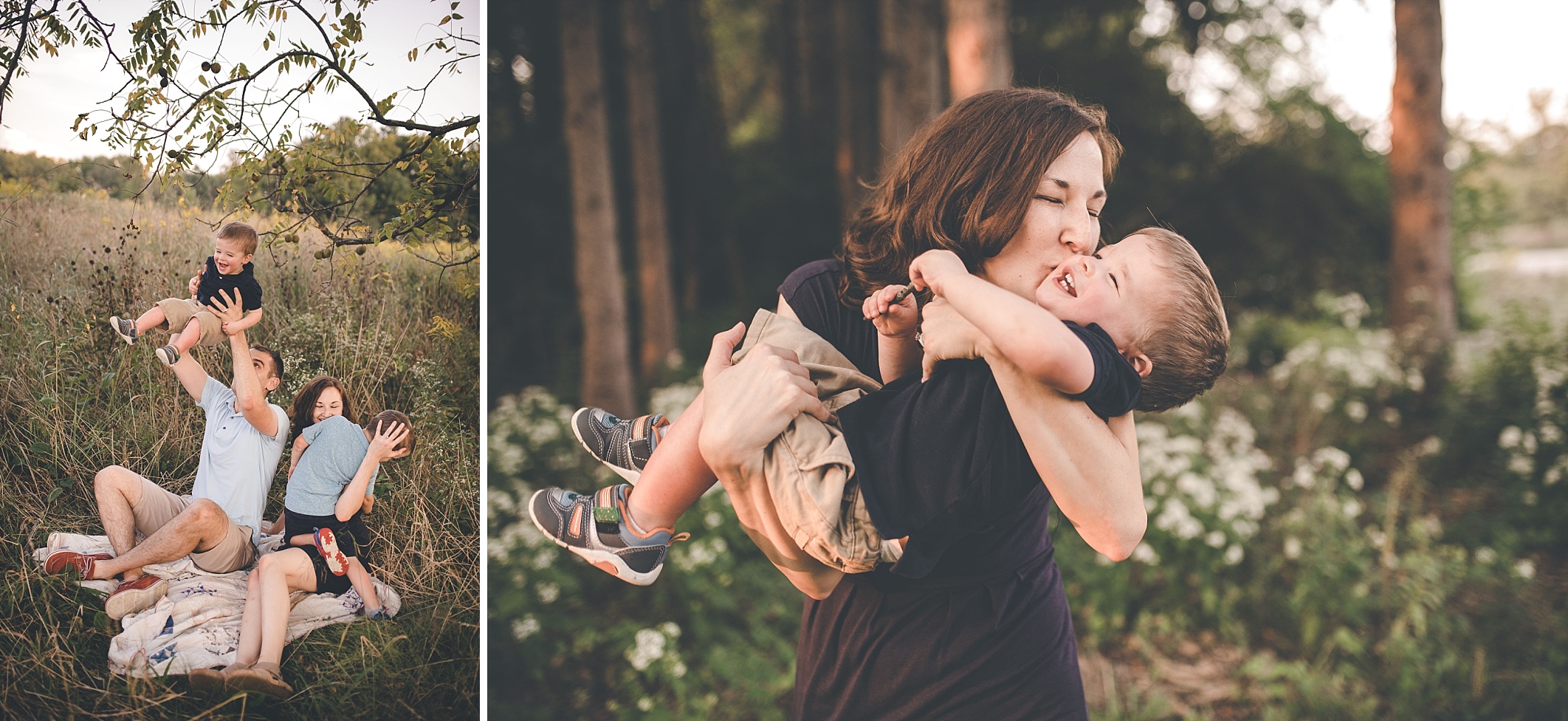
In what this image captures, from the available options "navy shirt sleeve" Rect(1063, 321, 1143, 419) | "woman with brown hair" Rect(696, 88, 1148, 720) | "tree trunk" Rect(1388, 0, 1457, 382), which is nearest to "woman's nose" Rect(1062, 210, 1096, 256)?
"woman with brown hair" Rect(696, 88, 1148, 720)

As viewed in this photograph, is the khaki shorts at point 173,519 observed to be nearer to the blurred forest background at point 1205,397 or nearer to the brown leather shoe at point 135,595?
the brown leather shoe at point 135,595

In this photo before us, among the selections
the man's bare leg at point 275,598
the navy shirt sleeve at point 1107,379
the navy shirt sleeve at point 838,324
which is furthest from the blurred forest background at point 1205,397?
the man's bare leg at point 275,598

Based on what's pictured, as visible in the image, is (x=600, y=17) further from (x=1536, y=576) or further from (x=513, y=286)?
(x=1536, y=576)

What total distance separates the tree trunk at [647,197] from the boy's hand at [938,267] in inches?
234

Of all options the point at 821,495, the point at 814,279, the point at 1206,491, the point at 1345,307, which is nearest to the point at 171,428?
the point at 814,279

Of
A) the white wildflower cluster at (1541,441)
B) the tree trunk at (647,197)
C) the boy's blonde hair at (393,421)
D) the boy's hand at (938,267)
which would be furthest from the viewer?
the tree trunk at (647,197)

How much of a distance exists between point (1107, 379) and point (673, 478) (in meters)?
0.79

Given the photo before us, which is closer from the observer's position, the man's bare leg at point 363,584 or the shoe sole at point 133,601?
the shoe sole at point 133,601

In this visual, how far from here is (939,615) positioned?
1771mm

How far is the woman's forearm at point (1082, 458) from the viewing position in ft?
4.49

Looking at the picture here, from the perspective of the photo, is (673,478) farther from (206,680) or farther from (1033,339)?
(206,680)

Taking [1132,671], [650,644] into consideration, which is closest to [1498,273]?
[1132,671]

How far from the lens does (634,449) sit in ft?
6.11

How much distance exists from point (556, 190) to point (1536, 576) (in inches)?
304
